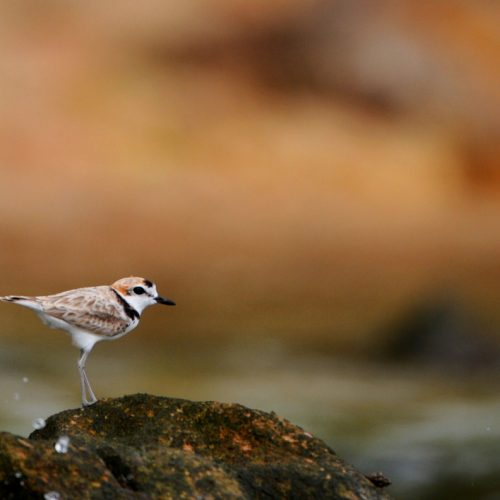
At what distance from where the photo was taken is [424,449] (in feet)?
58.7

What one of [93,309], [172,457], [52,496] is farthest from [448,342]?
[52,496]

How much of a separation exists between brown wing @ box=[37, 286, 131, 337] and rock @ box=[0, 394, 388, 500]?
1.10 m

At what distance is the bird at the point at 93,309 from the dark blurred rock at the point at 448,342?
1440cm

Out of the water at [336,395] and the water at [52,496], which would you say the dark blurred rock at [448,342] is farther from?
the water at [52,496]

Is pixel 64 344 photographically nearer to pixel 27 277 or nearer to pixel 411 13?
pixel 27 277

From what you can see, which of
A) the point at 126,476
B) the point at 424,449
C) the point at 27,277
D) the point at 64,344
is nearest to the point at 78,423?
the point at 126,476

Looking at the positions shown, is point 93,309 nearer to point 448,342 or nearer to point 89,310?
point 89,310

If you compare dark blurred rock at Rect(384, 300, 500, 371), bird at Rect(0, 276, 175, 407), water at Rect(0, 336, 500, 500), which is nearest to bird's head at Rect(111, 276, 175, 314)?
bird at Rect(0, 276, 175, 407)

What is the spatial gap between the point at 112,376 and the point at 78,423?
1564cm

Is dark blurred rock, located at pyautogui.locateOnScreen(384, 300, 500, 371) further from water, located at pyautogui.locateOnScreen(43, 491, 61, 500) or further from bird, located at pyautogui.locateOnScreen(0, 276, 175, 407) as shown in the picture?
water, located at pyautogui.locateOnScreen(43, 491, 61, 500)

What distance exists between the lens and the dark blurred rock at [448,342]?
2212 centimetres

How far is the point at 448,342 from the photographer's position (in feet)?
73.7

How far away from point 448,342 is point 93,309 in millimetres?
15236

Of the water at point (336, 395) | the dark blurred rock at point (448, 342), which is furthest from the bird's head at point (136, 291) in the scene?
the dark blurred rock at point (448, 342)
